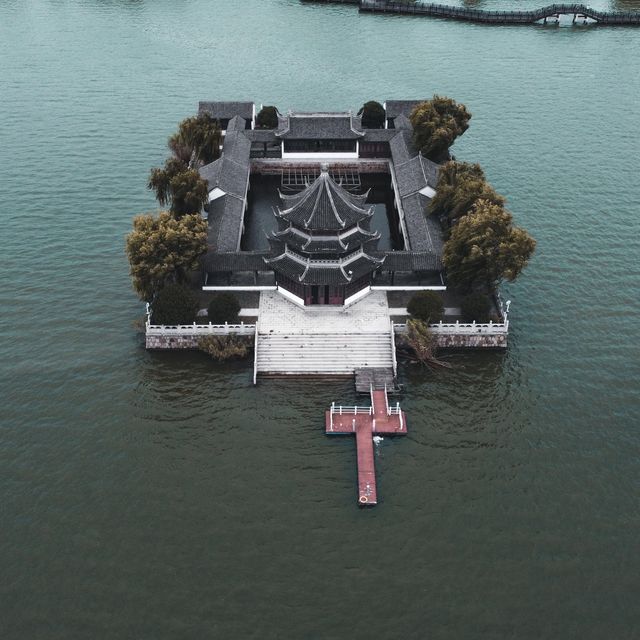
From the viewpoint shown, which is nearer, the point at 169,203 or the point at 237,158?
the point at 169,203

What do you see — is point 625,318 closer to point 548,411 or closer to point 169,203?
point 548,411

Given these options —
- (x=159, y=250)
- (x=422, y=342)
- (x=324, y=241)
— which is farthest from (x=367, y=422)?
(x=159, y=250)

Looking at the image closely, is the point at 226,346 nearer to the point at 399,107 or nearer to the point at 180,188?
the point at 180,188

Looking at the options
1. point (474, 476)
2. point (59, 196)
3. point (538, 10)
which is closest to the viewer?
point (474, 476)

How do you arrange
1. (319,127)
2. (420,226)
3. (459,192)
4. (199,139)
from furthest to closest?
(319,127)
(199,139)
(420,226)
(459,192)

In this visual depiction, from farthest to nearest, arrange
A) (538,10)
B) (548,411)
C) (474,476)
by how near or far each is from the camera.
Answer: (538,10)
(548,411)
(474,476)

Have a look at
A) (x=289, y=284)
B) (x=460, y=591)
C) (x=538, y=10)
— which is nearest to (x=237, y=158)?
(x=289, y=284)
